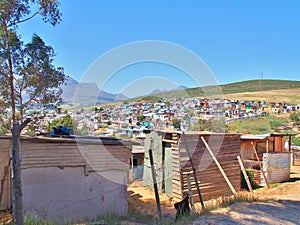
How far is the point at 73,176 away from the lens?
820 cm

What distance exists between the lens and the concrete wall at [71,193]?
7.62 m

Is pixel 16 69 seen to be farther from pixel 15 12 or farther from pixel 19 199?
pixel 19 199

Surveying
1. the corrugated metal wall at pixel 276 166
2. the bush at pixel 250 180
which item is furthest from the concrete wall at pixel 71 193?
the corrugated metal wall at pixel 276 166

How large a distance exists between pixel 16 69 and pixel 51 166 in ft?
18.1

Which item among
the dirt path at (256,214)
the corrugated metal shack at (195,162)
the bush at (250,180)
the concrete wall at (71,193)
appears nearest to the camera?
the dirt path at (256,214)

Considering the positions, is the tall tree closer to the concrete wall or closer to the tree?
the concrete wall

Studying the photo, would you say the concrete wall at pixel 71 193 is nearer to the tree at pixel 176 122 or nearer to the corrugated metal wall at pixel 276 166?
the corrugated metal wall at pixel 276 166

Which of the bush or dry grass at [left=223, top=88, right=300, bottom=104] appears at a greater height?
dry grass at [left=223, top=88, right=300, bottom=104]

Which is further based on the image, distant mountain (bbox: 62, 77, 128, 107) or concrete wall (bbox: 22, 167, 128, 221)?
distant mountain (bbox: 62, 77, 128, 107)

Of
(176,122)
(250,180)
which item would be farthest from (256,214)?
(176,122)

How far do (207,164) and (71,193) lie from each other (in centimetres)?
576

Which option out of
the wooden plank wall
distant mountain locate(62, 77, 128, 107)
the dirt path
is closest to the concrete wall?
the wooden plank wall

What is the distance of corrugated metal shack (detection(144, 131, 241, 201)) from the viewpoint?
11062 millimetres

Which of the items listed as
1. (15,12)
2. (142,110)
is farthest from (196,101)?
(15,12)
